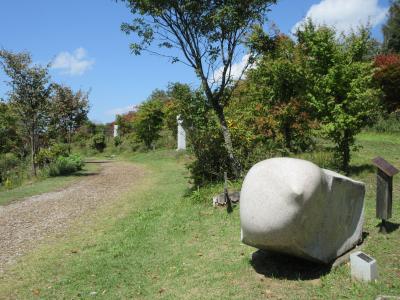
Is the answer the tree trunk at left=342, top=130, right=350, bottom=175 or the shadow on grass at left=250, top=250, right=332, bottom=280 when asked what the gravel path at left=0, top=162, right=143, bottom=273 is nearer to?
the shadow on grass at left=250, top=250, right=332, bottom=280

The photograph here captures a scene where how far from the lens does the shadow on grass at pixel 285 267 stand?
5.51m

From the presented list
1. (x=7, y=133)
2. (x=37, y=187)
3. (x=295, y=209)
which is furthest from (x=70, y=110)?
(x=295, y=209)

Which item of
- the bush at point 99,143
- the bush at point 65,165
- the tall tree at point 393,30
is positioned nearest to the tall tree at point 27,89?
the bush at point 65,165

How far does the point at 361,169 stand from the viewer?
38.6ft

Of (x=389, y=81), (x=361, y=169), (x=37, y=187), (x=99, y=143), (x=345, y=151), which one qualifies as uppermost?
(x=389, y=81)

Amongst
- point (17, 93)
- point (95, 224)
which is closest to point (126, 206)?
point (95, 224)

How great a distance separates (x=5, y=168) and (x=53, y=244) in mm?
15344

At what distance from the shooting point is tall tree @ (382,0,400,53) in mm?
38875

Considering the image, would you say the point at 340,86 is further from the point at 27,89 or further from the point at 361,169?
the point at 27,89

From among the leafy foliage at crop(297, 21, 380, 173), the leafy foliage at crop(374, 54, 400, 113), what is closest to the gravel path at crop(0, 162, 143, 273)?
the leafy foliage at crop(297, 21, 380, 173)

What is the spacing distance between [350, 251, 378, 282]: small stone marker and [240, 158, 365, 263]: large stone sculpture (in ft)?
1.19

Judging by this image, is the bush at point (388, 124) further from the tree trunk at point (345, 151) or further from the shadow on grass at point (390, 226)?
the shadow on grass at point (390, 226)

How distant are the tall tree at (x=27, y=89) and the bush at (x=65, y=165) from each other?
856 millimetres

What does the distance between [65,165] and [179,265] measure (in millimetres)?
14742
